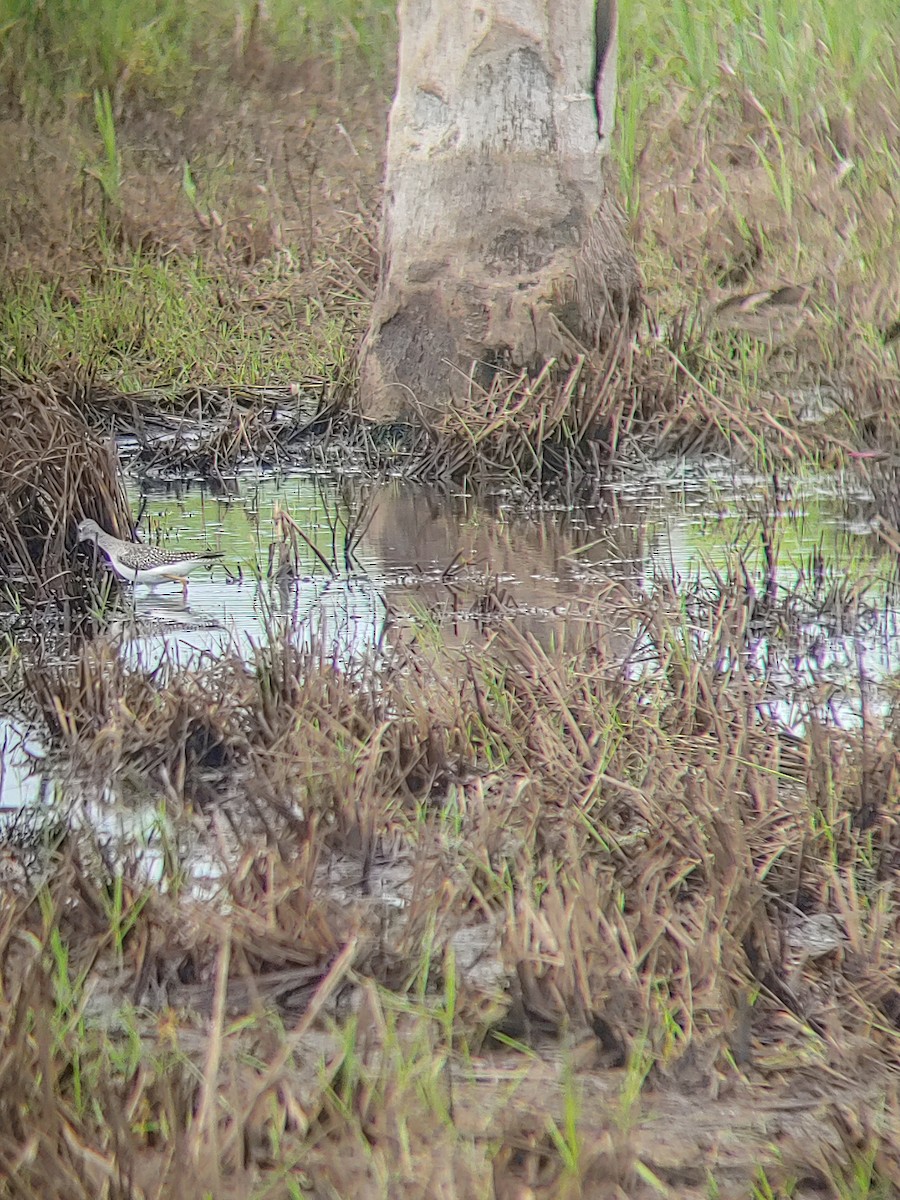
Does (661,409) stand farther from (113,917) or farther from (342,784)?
(113,917)

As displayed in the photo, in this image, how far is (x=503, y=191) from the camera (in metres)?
6.59

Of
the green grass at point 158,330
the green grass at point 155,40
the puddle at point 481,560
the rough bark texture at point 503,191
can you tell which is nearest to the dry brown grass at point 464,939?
the puddle at point 481,560

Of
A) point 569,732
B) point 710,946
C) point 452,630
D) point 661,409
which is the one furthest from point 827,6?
point 710,946

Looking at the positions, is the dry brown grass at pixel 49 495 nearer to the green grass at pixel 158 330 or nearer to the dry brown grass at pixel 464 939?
the dry brown grass at pixel 464 939

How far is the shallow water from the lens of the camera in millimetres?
3881

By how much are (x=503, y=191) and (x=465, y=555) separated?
6.79ft

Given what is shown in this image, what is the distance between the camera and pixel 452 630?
4082 mm

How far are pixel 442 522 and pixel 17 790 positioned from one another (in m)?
2.58

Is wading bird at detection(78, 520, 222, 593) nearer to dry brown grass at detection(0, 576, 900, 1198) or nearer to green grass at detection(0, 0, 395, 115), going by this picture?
dry brown grass at detection(0, 576, 900, 1198)

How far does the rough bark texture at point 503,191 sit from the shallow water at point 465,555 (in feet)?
2.35

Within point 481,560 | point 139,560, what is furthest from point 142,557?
point 481,560

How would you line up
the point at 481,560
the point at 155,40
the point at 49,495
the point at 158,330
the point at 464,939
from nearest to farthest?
1. the point at 464,939
2. the point at 49,495
3. the point at 481,560
4. the point at 158,330
5. the point at 155,40

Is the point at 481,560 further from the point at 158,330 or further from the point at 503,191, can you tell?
the point at 158,330

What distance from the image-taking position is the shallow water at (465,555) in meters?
3.88
